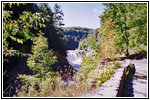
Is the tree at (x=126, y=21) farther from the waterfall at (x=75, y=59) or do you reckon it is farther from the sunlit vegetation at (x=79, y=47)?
the waterfall at (x=75, y=59)

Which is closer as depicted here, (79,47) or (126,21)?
(79,47)

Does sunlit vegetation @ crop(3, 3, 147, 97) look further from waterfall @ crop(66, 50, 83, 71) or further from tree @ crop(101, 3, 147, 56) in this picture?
waterfall @ crop(66, 50, 83, 71)

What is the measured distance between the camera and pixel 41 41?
9.45 meters

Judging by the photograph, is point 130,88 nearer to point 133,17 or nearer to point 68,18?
point 68,18

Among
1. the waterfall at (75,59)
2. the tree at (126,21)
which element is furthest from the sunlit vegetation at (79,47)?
the waterfall at (75,59)

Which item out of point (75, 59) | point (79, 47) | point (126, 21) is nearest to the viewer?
point (79, 47)

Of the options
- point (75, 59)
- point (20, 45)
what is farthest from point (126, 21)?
point (75, 59)

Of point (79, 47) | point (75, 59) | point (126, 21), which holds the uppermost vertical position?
point (126, 21)

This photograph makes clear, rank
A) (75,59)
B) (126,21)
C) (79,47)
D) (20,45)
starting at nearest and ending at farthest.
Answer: (79,47) → (126,21) → (20,45) → (75,59)

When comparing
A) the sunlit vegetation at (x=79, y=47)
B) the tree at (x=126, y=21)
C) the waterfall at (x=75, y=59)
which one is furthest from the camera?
the waterfall at (x=75, y=59)

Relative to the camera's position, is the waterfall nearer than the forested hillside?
No

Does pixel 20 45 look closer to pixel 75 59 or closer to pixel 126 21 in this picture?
pixel 126 21

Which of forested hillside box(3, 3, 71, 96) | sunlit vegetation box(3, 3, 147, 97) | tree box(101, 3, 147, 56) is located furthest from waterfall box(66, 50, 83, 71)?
sunlit vegetation box(3, 3, 147, 97)

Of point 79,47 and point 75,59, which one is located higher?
point 79,47
